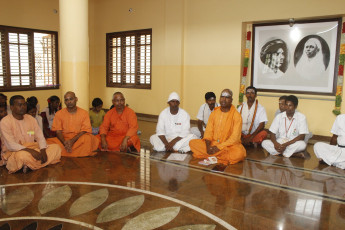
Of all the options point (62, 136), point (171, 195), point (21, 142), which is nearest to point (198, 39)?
point (62, 136)

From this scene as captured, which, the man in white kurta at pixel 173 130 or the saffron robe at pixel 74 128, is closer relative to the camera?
the saffron robe at pixel 74 128

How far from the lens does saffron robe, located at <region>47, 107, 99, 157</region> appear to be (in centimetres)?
530

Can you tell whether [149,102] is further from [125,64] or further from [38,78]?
[38,78]

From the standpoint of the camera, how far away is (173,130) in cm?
581

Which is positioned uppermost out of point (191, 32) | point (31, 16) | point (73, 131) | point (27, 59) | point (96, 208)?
point (31, 16)

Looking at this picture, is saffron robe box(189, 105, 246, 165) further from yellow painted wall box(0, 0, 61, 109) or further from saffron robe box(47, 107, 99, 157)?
yellow painted wall box(0, 0, 61, 109)

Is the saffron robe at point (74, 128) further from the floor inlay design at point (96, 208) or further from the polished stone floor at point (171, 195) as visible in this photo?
the floor inlay design at point (96, 208)

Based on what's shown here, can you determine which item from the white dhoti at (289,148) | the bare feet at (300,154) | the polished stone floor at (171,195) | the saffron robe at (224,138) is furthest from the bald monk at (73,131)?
the bare feet at (300,154)

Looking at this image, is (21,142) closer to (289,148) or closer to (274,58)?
(289,148)

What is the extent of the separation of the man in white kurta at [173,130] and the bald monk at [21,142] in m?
1.81

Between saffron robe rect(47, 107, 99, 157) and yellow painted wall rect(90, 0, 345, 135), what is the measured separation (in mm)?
3892

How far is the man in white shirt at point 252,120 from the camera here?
6270 mm

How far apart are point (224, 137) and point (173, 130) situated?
97 centimetres

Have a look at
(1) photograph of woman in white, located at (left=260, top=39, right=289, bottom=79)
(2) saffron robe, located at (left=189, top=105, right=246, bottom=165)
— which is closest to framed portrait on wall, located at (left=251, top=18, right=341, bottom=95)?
(1) photograph of woman in white, located at (left=260, top=39, right=289, bottom=79)
